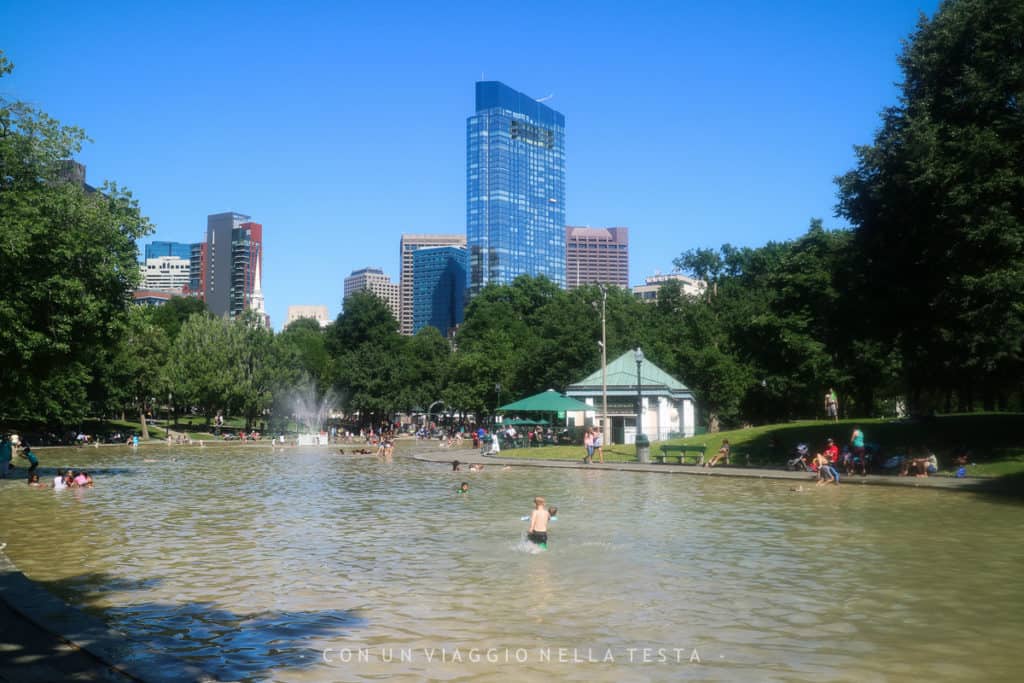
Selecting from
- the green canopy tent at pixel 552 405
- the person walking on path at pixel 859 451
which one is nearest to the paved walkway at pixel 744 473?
the person walking on path at pixel 859 451

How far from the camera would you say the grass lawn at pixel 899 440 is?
33.3 m

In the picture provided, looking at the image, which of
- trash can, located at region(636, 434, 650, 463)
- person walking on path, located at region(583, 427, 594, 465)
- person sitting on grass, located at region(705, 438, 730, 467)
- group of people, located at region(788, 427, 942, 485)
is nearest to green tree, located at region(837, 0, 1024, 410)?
group of people, located at region(788, 427, 942, 485)

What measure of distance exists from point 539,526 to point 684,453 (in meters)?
25.1

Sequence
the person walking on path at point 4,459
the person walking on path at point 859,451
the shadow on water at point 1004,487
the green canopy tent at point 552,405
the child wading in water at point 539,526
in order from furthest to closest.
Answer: the green canopy tent at point 552,405
the person walking on path at point 4,459
the person walking on path at point 859,451
the shadow on water at point 1004,487
the child wading in water at point 539,526

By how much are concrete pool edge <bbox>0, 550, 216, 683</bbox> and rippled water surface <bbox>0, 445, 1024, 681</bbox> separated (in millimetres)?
321

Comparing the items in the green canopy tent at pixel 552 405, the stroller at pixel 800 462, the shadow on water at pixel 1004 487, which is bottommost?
the shadow on water at pixel 1004 487

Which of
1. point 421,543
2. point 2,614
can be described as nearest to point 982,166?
point 421,543

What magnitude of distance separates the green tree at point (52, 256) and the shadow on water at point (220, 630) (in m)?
19.2

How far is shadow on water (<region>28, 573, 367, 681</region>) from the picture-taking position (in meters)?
8.95

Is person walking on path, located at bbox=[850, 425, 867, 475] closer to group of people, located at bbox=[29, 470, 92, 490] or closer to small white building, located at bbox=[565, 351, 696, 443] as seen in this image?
small white building, located at bbox=[565, 351, 696, 443]

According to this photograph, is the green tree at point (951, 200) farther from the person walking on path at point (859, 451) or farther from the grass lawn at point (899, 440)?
the person walking on path at point (859, 451)

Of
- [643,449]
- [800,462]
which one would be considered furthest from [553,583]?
[643,449]

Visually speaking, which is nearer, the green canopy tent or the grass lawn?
the grass lawn

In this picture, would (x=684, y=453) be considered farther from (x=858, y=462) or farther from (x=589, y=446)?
(x=858, y=462)
